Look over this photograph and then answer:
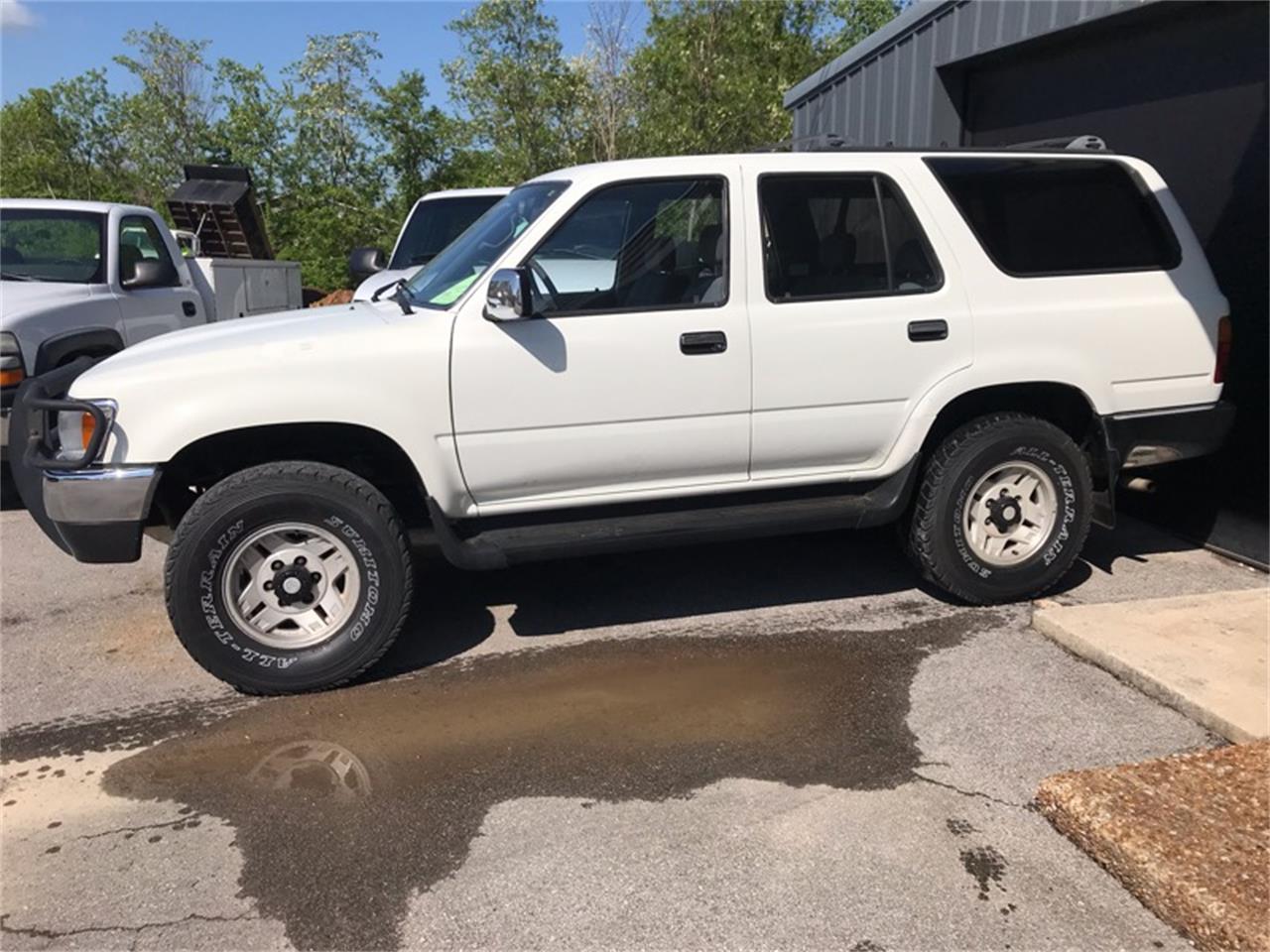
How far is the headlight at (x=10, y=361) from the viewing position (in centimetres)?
606

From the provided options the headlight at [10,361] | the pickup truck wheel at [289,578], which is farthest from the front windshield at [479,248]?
the headlight at [10,361]

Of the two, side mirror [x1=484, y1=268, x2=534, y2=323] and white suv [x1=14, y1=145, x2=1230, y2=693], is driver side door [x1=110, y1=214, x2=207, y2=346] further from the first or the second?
side mirror [x1=484, y1=268, x2=534, y2=323]

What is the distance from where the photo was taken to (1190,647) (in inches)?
159

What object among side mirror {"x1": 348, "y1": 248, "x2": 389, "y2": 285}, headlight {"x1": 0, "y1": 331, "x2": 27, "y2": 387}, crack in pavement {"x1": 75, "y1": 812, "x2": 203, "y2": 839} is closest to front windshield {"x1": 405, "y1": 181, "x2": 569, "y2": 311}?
crack in pavement {"x1": 75, "y1": 812, "x2": 203, "y2": 839}

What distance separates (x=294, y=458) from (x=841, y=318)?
2390 millimetres

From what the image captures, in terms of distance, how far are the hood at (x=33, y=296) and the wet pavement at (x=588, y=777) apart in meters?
2.18

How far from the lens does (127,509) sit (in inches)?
147

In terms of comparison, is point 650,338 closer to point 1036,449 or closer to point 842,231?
point 842,231

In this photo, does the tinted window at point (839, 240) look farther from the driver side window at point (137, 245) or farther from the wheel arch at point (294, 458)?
the driver side window at point (137, 245)

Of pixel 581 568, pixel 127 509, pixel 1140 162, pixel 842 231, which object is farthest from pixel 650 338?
pixel 1140 162

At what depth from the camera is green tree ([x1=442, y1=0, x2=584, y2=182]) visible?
17.9 metres

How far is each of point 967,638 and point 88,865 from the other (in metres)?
3.46

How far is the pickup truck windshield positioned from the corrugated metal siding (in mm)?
5567

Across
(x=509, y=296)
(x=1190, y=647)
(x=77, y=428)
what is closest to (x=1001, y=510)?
(x=1190, y=647)
